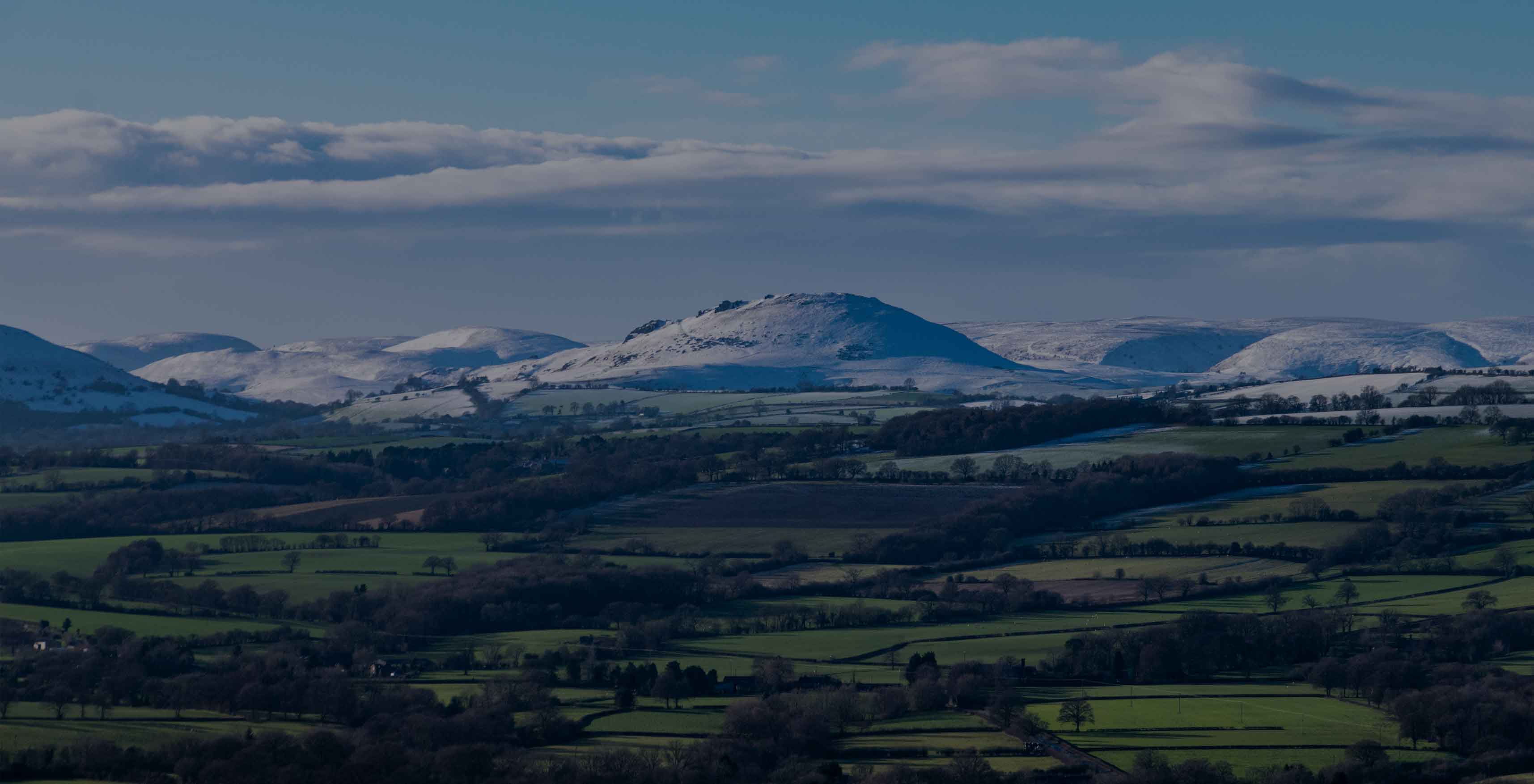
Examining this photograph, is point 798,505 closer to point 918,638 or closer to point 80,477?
point 918,638

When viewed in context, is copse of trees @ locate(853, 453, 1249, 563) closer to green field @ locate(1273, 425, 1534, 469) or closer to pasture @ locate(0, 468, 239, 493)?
green field @ locate(1273, 425, 1534, 469)

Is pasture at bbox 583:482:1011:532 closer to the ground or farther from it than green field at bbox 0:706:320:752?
farther from it

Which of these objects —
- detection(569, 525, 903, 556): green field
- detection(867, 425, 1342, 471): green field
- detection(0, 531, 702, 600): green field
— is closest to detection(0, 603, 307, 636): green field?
detection(0, 531, 702, 600): green field

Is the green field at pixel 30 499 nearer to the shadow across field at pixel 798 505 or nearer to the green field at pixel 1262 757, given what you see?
the shadow across field at pixel 798 505

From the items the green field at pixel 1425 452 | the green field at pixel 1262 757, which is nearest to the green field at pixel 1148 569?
the green field at pixel 1425 452

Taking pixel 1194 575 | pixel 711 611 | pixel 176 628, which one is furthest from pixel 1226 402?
pixel 176 628

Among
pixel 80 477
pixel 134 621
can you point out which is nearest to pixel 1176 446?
pixel 134 621

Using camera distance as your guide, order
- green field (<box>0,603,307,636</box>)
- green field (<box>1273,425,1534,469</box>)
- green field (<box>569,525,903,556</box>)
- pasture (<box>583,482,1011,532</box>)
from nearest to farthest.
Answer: green field (<box>0,603,307,636</box>) < green field (<box>569,525,903,556</box>) < pasture (<box>583,482,1011,532</box>) < green field (<box>1273,425,1534,469</box>)

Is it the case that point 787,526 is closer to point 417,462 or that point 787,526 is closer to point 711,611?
point 711,611
